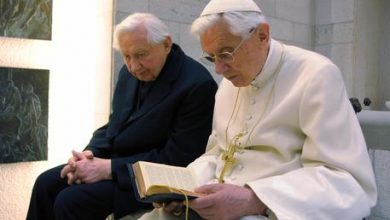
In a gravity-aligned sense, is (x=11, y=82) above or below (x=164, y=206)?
above

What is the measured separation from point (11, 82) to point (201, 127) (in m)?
1.56

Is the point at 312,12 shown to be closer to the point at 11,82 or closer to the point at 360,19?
the point at 360,19

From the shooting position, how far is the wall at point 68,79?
3391 mm

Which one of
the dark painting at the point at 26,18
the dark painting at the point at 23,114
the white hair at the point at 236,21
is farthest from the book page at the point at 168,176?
the dark painting at the point at 26,18

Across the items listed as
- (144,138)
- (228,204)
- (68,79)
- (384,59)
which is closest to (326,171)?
(228,204)

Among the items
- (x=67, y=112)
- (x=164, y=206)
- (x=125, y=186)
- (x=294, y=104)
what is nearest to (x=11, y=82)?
(x=67, y=112)

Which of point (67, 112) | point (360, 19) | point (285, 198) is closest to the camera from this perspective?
point (285, 198)

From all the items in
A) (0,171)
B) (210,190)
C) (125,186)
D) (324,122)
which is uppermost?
(324,122)

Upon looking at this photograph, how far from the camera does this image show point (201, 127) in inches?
93.7

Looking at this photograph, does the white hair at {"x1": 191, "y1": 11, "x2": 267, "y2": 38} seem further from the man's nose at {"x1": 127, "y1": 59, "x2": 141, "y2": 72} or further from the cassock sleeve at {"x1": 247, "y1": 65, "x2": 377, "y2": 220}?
the man's nose at {"x1": 127, "y1": 59, "x2": 141, "y2": 72}

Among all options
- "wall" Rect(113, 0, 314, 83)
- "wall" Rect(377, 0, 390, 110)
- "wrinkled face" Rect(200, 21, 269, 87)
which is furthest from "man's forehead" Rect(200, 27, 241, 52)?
"wall" Rect(377, 0, 390, 110)

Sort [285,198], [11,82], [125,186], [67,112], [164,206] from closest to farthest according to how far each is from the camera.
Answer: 1. [285,198]
2. [164,206]
3. [125,186]
4. [11,82]
5. [67,112]

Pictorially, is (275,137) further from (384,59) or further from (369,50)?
(384,59)

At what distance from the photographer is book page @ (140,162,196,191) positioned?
1.69 meters
